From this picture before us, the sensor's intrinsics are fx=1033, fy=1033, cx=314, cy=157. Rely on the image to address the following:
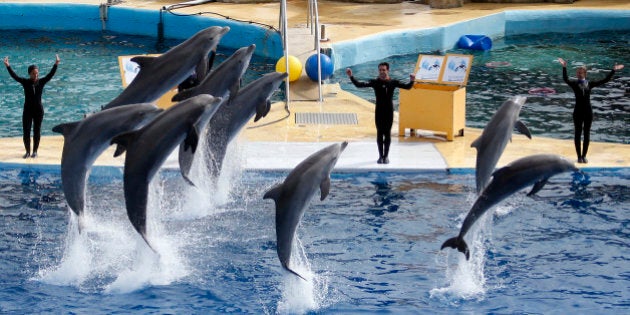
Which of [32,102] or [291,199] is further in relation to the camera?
[32,102]

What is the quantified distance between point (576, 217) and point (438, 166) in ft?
7.44

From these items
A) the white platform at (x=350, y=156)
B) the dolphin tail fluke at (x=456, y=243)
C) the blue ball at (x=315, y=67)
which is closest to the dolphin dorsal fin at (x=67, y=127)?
the dolphin tail fluke at (x=456, y=243)

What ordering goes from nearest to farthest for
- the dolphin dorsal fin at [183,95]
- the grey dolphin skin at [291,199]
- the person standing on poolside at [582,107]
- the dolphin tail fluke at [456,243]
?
the grey dolphin skin at [291,199] → the dolphin tail fluke at [456,243] → the dolphin dorsal fin at [183,95] → the person standing on poolside at [582,107]

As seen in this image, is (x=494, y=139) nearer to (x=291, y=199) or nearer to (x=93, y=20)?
(x=291, y=199)

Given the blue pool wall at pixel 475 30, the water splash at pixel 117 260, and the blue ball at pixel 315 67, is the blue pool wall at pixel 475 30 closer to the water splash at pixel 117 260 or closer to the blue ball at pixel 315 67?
the blue ball at pixel 315 67

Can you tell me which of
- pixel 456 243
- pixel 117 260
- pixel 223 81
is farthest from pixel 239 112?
pixel 456 243

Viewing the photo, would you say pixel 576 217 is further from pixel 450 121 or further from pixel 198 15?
pixel 198 15

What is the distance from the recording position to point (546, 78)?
19.3 m

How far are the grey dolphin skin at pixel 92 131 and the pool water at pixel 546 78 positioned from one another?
827 cm

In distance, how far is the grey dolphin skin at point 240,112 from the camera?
11.1 metres

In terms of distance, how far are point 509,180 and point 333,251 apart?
2404 millimetres

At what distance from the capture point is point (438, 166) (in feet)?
43.5

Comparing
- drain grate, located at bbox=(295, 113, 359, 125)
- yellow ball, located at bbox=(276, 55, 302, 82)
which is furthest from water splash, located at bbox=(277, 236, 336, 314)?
yellow ball, located at bbox=(276, 55, 302, 82)

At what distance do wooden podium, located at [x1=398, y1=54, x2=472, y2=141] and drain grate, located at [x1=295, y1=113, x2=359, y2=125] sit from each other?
3.69 feet
